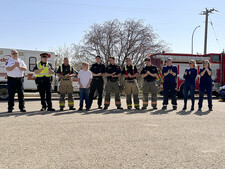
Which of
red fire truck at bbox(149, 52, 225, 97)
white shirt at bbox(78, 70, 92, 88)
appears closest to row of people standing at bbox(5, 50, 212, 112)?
white shirt at bbox(78, 70, 92, 88)

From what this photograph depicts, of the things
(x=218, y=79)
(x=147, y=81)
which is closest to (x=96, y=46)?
(x=218, y=79)

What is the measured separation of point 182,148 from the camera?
4.56 m

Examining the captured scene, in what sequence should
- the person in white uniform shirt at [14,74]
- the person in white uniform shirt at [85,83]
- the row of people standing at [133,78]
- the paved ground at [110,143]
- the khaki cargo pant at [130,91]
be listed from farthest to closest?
the khaki cargo pant at [130,91] → the row of people standing at [133,78] → the person in white uniform shirt at [85,83] → the person in white uniform shirt at [14,74] → the paved ground at [110,143]

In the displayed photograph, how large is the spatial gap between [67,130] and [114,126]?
1.14m

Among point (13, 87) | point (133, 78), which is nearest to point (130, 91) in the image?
point (133, 78)

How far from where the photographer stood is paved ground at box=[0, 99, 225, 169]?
3.79m

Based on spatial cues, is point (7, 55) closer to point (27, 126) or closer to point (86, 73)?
point (86, 73)

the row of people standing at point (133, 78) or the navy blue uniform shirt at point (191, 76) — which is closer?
the row of people standing at point (133, 78)

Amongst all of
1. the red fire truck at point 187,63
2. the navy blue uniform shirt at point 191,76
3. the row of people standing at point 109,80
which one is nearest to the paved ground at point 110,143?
the row of people standing at point 109,80

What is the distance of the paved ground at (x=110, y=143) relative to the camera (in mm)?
3791

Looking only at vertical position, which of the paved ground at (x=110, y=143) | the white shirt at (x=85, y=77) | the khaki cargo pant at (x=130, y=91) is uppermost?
the white shirt at (x=85, y=77)

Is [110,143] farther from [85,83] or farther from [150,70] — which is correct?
[150,70]

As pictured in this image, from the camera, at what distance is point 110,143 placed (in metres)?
4.82

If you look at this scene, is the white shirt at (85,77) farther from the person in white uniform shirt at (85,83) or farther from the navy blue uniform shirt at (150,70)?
the navy blue uniform shirt at (150,70)
